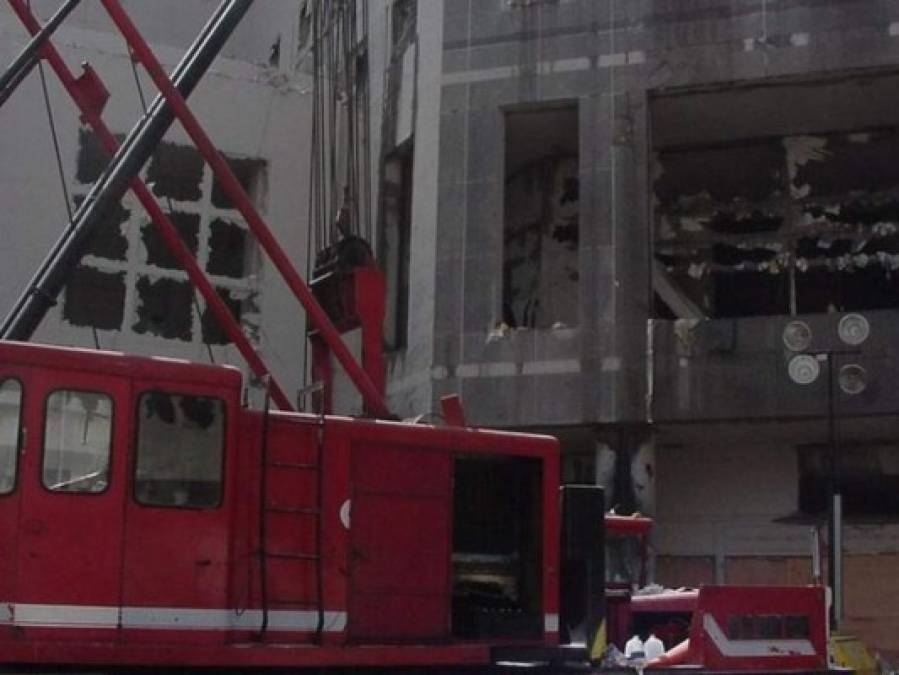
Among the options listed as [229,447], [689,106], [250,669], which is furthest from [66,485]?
[689,106]

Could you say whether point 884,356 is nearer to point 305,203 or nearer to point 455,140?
point 455,140

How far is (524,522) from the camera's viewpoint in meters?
11.1

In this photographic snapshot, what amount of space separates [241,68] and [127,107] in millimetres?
3243

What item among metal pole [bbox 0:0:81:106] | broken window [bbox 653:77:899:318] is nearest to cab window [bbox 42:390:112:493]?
metal pole [bbox 0:0:81:106]

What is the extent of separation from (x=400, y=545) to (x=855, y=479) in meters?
19.3

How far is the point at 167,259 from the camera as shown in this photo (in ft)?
102

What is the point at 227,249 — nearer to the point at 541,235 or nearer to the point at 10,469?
the point at 541,235

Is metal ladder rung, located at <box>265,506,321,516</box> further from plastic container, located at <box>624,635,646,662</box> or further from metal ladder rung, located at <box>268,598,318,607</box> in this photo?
plastic container, located at <box>624,635,646,662</box>

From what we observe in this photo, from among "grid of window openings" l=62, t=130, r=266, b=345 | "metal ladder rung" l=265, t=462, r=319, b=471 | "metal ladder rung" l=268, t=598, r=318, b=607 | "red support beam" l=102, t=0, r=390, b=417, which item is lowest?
"metal ladder rung" l=268, t=598, r=318, b=607

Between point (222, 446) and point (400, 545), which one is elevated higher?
point (222, 446)

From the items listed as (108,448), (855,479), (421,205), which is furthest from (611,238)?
(108,448)

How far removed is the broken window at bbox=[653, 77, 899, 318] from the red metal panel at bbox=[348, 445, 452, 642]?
18.0 m

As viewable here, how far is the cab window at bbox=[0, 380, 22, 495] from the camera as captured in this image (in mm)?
9086

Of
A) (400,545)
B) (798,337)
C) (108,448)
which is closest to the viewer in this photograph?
(108,448)
